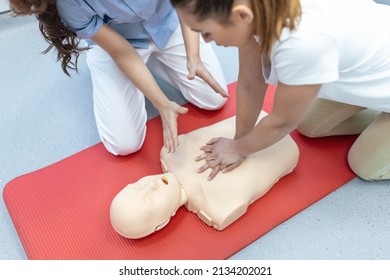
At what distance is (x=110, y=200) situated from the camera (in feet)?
3.67

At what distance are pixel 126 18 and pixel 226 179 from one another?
1.71 ft

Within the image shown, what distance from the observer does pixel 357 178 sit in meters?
1.20

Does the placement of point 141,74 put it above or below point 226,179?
above

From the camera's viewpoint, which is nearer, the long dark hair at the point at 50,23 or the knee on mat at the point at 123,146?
the long dark hair at the point at 50,23

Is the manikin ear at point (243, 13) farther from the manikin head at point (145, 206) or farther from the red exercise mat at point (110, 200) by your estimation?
the red exercise mat at point (110, 200)

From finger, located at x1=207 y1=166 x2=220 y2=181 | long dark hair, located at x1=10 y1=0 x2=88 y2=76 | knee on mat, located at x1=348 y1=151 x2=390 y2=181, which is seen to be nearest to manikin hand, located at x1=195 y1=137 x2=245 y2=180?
finger, located at x1=207 y1=166 x2=220 y2=181

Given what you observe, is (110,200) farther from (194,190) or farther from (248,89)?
(248,89)

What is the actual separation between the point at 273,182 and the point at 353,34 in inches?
18.3

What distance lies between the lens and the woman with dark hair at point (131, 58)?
3.32 feet

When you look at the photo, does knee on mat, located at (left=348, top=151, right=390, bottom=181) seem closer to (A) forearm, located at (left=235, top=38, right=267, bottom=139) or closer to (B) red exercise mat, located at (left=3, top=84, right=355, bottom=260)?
(B) red exercise mat, located at (left=3, top=84, right=355, bottom=260)

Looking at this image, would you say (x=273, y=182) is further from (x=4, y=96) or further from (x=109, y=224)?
(x=4, y=96)

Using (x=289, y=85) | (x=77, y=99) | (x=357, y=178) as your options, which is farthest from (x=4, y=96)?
(x=357, y=178)

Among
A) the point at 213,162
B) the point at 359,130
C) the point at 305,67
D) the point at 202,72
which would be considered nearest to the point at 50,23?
the point at 202,72

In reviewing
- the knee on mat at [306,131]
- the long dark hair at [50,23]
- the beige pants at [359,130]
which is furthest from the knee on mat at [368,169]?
the long dark hair at [50,23]
